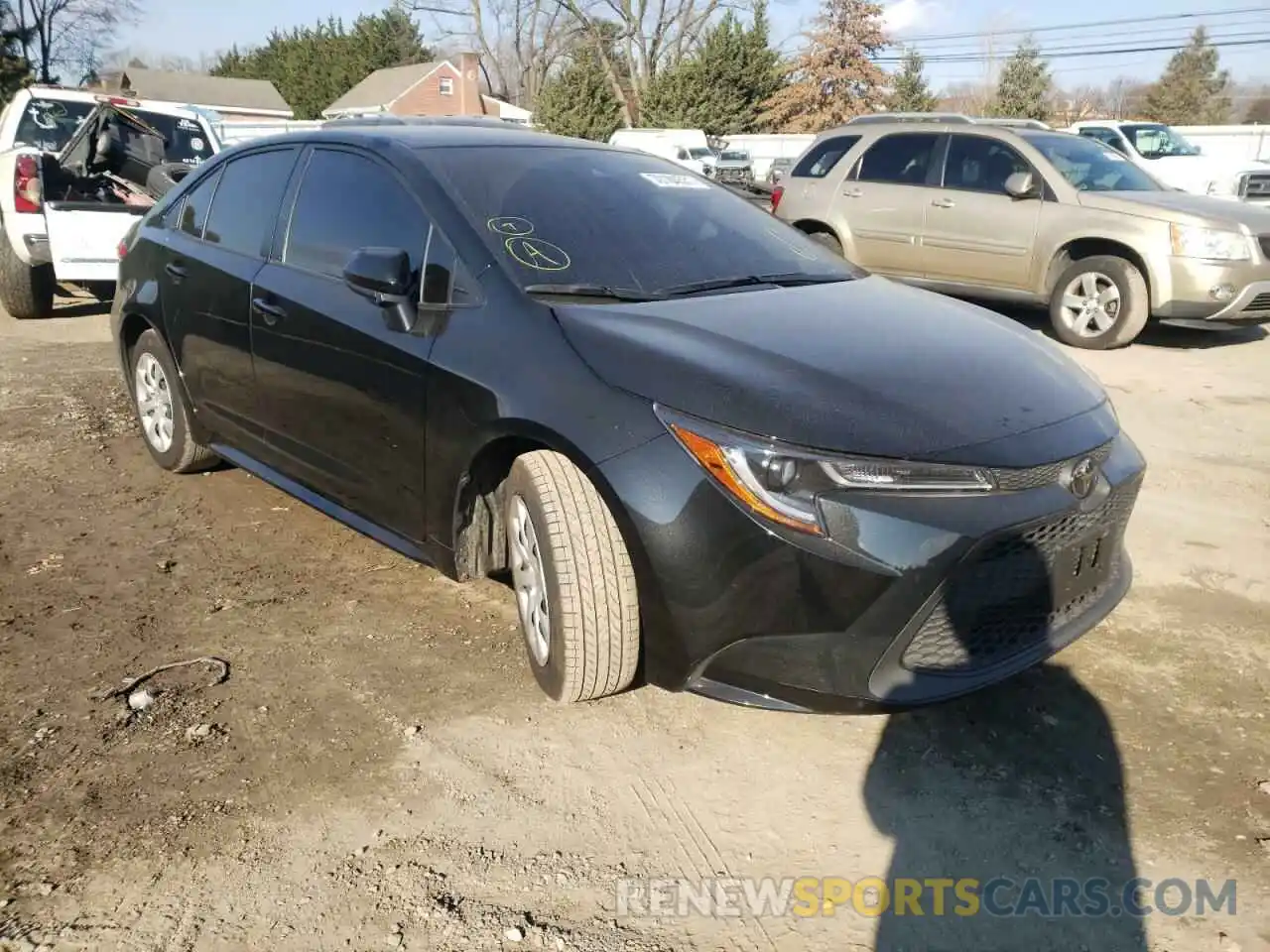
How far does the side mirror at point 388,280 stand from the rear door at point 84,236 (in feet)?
19.8

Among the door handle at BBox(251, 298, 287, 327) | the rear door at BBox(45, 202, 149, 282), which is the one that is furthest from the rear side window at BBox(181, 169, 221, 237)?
the rear door at BBox(45, 202, 149, 282)

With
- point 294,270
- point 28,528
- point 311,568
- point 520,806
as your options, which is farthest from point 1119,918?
point 28,528

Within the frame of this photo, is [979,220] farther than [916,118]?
No

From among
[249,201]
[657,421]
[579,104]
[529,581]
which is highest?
[579,104]

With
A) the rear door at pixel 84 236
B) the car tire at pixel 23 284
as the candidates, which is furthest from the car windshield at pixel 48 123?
the rear door at pixel 84 236

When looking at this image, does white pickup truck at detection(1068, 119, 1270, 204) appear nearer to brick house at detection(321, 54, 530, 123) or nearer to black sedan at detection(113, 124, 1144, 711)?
black sedan at detection(113, 124, 1144, 711)

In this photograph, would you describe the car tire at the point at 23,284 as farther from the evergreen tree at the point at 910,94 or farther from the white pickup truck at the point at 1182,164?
the evergreen tree at the point at 910,94

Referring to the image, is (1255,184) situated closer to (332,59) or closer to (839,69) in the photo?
(839,69)

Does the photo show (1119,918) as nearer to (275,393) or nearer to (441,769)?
(441,769)

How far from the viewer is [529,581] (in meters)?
3.07

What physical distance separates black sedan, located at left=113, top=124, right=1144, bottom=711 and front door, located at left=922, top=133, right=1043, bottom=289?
5.50 metres

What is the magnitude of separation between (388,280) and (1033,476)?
191 centimetres

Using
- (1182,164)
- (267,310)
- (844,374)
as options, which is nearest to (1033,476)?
(844,374)

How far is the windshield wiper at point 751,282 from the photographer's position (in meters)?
3.31
